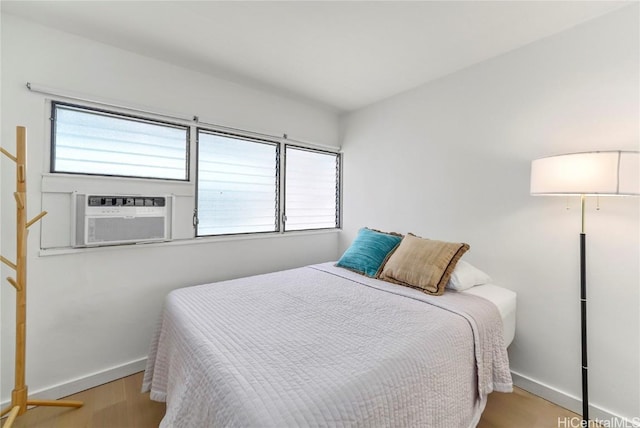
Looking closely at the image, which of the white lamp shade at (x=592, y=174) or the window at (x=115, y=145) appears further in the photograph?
the window at (x=115, y=145)

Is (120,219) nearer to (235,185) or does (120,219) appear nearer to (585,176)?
(235,185)

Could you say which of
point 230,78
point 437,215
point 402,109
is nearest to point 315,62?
point 230,78

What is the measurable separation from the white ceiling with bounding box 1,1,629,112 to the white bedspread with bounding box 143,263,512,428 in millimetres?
1824

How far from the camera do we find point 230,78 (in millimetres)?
2539

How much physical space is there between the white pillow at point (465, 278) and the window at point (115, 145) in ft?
7.83

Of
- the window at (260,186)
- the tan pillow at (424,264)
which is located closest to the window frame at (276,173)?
the window at (260,186)

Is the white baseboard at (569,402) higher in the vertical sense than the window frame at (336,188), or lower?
lower

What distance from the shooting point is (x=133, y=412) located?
1.74 m

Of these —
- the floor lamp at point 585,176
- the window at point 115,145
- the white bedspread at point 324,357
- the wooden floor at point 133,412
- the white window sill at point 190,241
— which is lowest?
the wooden floor at point 133,412

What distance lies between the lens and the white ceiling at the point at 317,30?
1646 mm

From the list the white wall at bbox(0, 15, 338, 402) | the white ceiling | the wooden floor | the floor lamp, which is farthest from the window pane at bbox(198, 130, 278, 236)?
the floor lamp

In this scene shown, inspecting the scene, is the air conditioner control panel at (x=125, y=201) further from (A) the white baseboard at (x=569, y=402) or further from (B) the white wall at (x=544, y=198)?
(A) the white baseboard at (x=569, y=402)

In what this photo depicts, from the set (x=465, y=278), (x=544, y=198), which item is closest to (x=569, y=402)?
(x=465, y=278)

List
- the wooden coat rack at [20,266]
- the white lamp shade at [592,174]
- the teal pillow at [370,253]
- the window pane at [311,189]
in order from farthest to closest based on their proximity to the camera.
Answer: the window pane at [311,189], the teal pillow at [370,253], the wooden coat rack at [20,266], the white lamp shade at [592,174]
